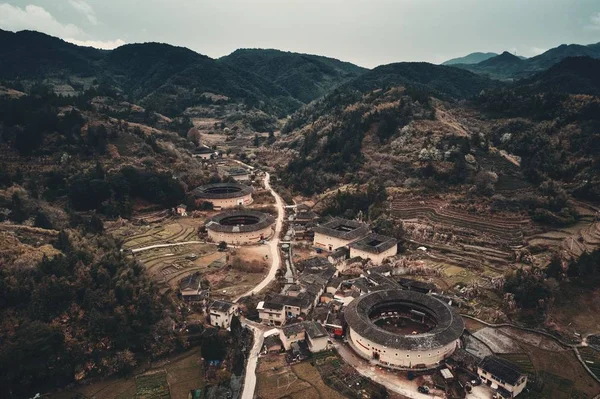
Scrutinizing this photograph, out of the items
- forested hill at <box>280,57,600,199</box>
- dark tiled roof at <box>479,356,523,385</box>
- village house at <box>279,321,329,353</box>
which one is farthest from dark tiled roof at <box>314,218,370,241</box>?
dark tiled roof at <box>479,356,523,385</box>

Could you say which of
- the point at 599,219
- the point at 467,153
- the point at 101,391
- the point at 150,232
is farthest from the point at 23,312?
the point at 467,153

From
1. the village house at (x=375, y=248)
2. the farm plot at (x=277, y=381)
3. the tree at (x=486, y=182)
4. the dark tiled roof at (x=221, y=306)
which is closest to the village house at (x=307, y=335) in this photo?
the farm plot at (x=277, y=381)

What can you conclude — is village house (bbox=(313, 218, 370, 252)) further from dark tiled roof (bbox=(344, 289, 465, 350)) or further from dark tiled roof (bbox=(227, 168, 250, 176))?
dark tiled roof (bbox=(227, 168, 250, 176))

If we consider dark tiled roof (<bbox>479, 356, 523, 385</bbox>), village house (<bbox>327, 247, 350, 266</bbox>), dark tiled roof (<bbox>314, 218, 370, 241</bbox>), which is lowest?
dark tiled roof (<bbox>479, 356, 523, 385</bbox>)

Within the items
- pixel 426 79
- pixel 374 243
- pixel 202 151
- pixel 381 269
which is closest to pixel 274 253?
pixel 374 243

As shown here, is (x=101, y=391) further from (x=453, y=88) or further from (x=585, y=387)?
(x=453, y=88)

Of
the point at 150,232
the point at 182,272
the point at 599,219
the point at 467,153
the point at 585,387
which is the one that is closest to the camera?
the point at 585,387
